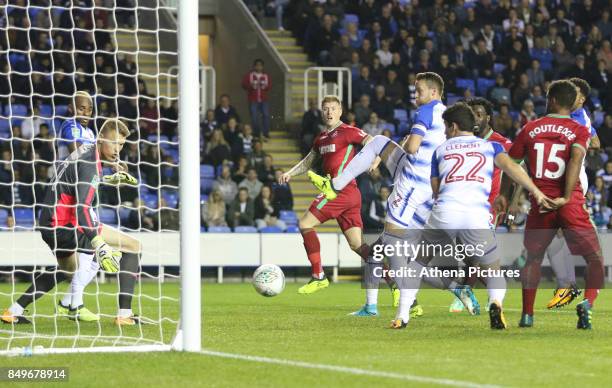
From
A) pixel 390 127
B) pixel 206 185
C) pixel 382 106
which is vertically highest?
pixel 382 106

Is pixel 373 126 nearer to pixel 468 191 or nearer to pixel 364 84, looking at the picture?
pixel 364 84

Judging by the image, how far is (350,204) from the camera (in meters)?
13.0

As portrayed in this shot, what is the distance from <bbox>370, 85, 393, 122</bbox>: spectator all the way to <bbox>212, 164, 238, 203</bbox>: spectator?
3.93 metres

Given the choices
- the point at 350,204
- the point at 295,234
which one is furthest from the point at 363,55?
the point at 350,204

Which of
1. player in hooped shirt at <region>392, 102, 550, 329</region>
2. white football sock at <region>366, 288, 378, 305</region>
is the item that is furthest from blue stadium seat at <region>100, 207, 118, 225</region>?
player in hooped shirt at <region>392, 102, 550, 329</region>

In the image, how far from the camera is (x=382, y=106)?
79.3 feet

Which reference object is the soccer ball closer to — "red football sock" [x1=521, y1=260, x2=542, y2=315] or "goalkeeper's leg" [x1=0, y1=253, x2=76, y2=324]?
"goalkeeper's leg" [x1=0, y1=253, x2=76, y2=324]

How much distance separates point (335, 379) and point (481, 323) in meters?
4.15

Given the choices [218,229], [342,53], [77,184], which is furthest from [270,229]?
[77,184]

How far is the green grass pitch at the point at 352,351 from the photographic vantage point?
7.00 m

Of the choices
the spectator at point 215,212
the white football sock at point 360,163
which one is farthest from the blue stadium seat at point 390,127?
the white football sock at point 360,163

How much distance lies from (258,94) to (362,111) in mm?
2131

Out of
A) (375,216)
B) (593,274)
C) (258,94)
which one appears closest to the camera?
(593,274)

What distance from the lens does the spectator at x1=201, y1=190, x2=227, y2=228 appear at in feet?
68.4
